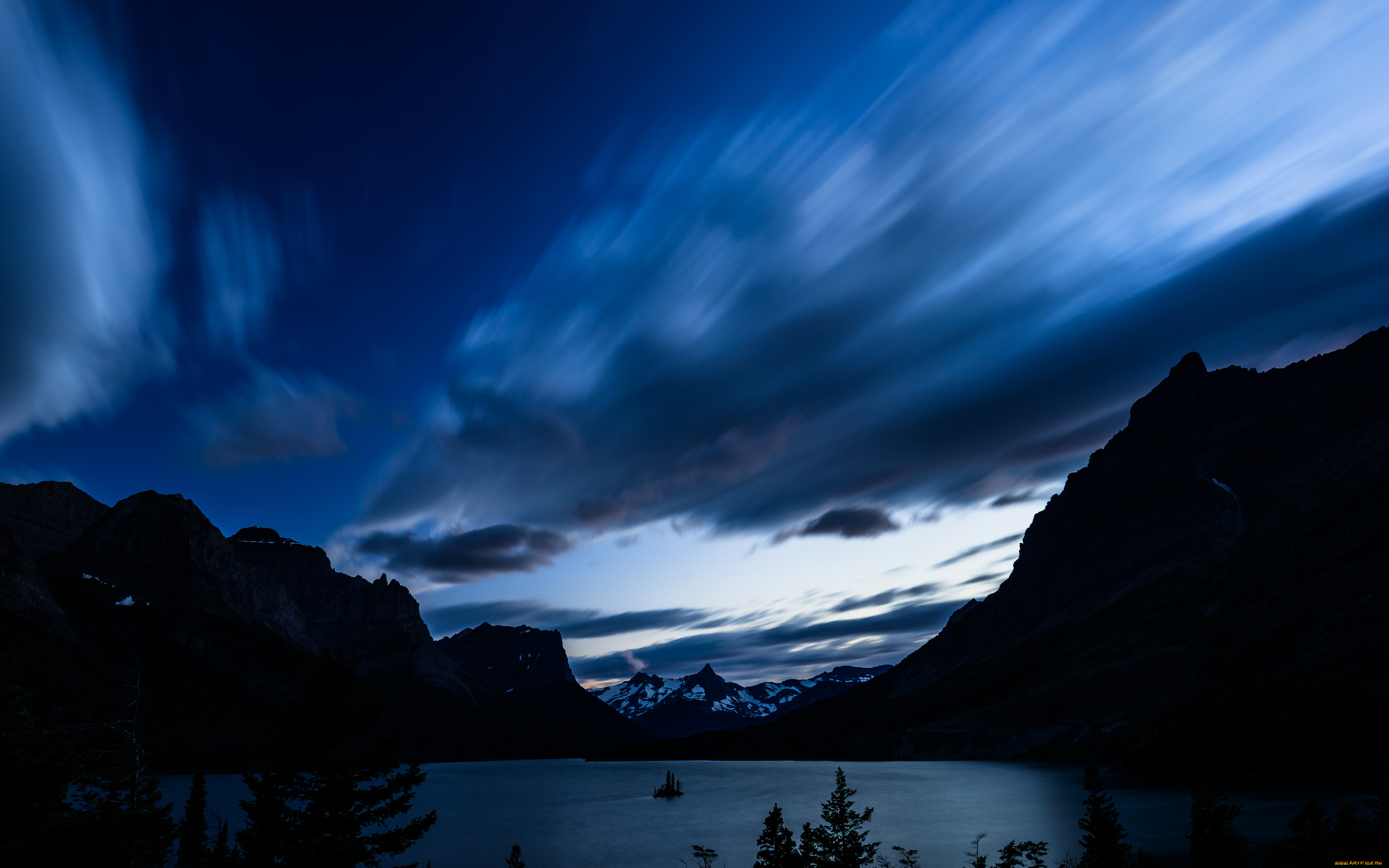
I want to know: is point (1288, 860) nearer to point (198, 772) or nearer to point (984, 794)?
point (198, 772)

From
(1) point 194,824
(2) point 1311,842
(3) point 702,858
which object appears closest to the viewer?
(2) point 1311,842

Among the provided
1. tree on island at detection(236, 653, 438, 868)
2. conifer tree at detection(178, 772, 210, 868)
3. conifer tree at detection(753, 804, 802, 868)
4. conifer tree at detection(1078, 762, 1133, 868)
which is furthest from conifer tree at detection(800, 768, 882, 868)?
conifer tree at detection(178, 772, 210, 868)

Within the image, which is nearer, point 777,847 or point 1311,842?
point 1311,842

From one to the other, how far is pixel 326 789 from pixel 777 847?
27.7 metres

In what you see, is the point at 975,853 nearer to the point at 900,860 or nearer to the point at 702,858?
the point at 900,860

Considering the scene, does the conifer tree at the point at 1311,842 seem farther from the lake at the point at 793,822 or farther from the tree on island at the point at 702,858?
the tree on island at the point at 702,858

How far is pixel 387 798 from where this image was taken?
2711cm

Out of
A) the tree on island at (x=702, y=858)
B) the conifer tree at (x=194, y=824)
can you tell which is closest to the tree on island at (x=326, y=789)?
the conifer tree at (x=194, y=824)

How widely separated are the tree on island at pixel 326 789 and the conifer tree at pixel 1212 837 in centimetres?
5002

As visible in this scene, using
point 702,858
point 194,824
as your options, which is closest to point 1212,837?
point 702,858

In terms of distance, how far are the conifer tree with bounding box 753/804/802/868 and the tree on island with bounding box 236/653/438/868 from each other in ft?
74.6

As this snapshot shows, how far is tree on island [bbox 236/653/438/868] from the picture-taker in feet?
78.6

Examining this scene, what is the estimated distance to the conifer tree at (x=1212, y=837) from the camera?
151 ft

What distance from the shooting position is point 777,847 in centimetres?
4216
